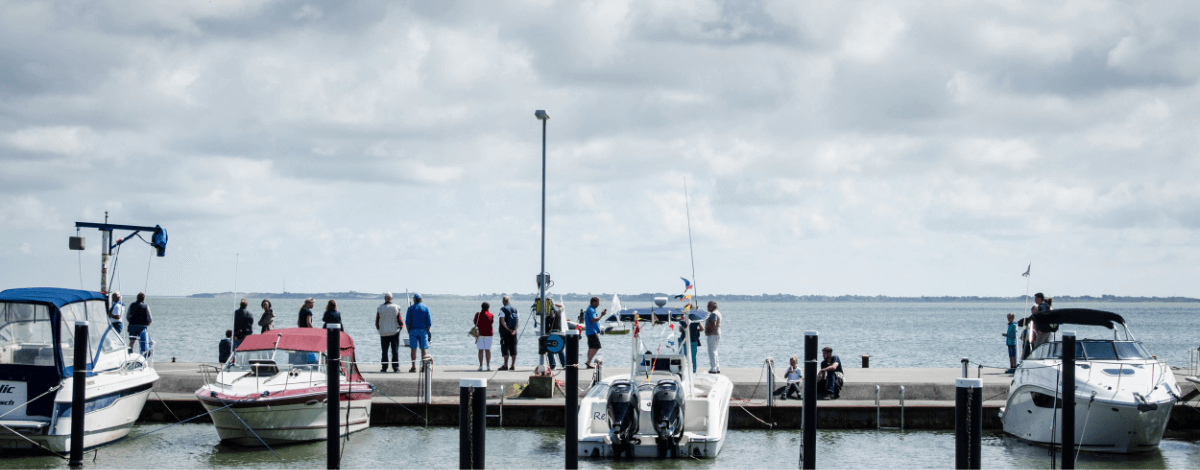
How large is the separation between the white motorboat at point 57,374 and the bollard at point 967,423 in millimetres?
11989

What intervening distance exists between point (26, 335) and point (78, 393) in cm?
229

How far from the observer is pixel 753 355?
49.1 meters

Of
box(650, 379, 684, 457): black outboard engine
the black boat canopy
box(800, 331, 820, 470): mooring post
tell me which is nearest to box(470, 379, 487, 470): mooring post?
box(650, 379, 684, 457): black outboard engine

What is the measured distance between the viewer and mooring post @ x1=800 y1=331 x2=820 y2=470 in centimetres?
1290

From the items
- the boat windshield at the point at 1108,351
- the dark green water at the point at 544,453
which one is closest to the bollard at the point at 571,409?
the dark green water at the point at 544,453

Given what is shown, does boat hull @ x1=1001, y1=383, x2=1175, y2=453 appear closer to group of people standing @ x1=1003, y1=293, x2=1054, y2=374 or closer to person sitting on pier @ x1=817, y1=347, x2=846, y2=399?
group of people standing @ x1=1003, y1=293, x2=1054, y2=374

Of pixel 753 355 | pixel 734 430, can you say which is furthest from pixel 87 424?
pixel 753 355

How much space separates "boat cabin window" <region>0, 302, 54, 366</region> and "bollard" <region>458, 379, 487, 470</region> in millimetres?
6872

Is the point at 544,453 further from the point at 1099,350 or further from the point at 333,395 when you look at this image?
the point at 1099,350

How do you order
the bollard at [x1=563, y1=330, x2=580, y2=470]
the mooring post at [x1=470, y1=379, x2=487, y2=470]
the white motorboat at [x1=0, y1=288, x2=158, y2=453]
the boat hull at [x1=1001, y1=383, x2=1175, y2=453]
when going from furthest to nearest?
the boat hull at [x1=1001, y1=383, x2=1175, y2=453] < the white motorboat at [x1=0, y1=288, x2=158, y2=453] < the bollard at [x1=563, y1=330, x2=580, y2=470] < the mooring post at [x1=470, y1=379, x2=487, y2=470]

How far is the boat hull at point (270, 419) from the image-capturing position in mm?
15953

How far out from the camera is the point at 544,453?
16.2 meters

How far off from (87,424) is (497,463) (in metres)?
6.17

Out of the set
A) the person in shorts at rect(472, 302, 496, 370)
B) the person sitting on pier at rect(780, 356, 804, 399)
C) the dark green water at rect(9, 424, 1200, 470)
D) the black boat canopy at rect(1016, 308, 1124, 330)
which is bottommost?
the dark green water at rect(9, 424, 1200, 470)
